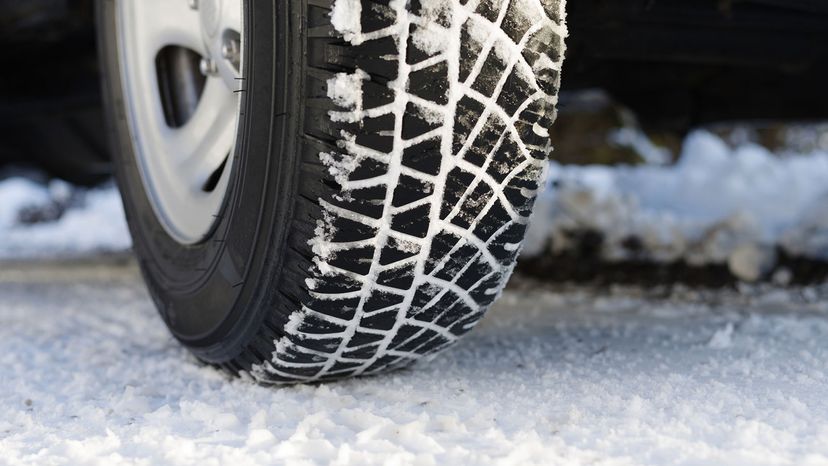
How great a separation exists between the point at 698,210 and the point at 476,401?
2028 mm

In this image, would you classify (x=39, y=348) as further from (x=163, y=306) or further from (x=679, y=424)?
(x=679, y=424)

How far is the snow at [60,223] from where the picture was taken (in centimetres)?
358

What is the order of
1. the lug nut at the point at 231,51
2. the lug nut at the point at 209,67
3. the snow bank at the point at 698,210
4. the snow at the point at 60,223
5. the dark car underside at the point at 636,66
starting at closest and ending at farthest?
the lug nut at the point at 231,51, the lug nut at the point at 209,67, the dark car underside at the point at 636,66, the snow bank at the point at 698,210, the snow at the point at 60,223

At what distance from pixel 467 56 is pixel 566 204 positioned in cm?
177

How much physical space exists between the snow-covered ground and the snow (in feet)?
6.27

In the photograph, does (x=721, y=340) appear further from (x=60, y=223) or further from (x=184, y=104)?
(x=60, y=223)

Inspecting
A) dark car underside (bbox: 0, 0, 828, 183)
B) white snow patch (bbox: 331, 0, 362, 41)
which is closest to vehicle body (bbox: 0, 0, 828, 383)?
white snow patch (bbox: 331, 0, 362, 41)

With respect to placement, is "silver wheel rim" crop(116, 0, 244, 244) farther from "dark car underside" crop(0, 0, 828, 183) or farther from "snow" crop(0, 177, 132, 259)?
"snow" crop(0, 177, 132, 259)

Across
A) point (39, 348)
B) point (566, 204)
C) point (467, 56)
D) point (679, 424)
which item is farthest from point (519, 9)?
point (566, 204)

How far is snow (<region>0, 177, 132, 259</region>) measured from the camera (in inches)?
141

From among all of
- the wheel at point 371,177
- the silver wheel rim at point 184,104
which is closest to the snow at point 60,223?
the silver wheel rim at point 184,104

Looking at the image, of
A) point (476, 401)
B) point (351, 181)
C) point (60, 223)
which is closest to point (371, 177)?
point (351, 181)

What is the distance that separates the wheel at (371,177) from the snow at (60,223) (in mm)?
2206

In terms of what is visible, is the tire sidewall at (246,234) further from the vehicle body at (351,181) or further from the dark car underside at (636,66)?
the dark car underside at (636,66)
